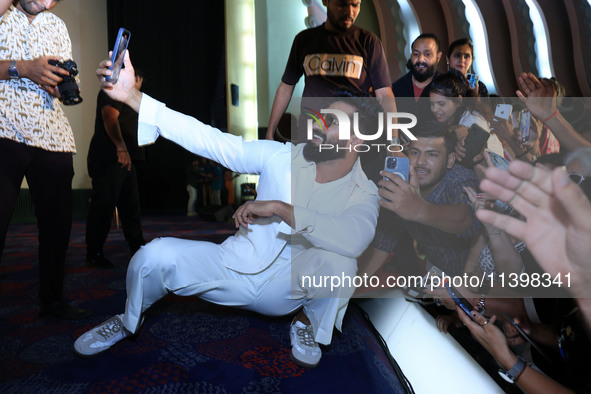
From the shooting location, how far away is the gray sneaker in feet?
3.83

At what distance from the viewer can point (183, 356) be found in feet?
3.91

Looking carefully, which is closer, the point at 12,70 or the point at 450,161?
the point at 12,70

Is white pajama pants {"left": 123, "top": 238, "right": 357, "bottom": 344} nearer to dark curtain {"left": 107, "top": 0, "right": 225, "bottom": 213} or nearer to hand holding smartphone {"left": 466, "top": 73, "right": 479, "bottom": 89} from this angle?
hand holding smartphone {"left": 466, "top": 73, "right": 479, "bottom": 89}

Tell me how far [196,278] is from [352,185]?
0.62 metres

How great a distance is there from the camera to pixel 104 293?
1813mm

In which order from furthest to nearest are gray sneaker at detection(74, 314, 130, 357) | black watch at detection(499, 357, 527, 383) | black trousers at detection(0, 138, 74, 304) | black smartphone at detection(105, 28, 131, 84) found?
1. black trousers at detection(0, 138, 74, 304)
2. gray sneaker at detection(74, 314, 130, 357)
3. black smartphone at detection(105, 28, 131, 84)
4. black watch at detection(499, 357, 527, 383)

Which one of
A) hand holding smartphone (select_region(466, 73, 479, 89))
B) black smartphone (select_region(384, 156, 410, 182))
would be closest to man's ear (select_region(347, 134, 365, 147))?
black smartphone (select_region(384, 156, 410, 182))

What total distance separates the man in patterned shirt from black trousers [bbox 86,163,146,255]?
0.77 m

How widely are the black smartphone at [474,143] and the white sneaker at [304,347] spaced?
81 centimetres

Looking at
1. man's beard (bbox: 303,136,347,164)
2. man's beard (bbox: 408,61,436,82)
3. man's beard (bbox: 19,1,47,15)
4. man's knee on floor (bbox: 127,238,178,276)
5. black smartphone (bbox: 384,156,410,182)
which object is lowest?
man's knee on floor (bbox: 127,238,178,276)

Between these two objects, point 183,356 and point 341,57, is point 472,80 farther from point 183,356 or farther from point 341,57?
point 183,356

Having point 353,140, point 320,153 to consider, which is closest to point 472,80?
point 353,140

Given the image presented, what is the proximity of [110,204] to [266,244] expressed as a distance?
1307 millimetres

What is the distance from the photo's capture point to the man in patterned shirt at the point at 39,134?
125cm
